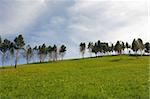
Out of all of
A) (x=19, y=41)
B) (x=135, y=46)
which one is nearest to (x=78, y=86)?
(x=19, y=41)

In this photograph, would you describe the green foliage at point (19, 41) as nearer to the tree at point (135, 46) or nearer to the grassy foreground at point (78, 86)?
the tree at point (135, 46)

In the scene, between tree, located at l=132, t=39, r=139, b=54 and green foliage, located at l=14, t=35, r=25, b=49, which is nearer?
green foliage, located at l=14, t=35, r=25, b=49

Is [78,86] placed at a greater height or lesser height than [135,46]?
lesser

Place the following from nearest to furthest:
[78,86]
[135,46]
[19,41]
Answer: [78,86] → [19,41] → [135,46]

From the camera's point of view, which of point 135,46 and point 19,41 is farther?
point 135,46

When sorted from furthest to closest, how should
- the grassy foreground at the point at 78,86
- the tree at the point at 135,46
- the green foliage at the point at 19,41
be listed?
the tree at the point at 135,46
the green foliage at the point at 19,41
the grassy foreground at the point at 78,86

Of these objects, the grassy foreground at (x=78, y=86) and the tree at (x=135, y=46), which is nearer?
the grassy foreground at (x=78, y=86)

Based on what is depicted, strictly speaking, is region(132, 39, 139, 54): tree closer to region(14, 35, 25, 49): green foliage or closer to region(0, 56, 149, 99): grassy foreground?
region(14, 35, 25, 49): green foliage

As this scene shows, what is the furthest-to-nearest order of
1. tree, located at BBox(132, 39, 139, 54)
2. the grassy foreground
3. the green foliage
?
tree, located at BBox(132, 39, 139, 54)
the green foliage
the grassy foreground

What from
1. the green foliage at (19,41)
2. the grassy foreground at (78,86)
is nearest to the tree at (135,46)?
the green foliage at (19,41)

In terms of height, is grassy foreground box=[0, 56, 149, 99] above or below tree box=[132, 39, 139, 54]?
below

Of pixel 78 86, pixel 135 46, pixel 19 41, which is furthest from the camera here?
pixel 135 46

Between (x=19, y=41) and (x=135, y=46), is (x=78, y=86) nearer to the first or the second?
(x=19, y=41)

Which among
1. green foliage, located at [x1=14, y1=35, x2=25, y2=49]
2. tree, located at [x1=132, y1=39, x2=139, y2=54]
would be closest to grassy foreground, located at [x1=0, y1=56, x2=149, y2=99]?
green foliage, located at [x1=14, y1=35, x2=25, y2=49]
